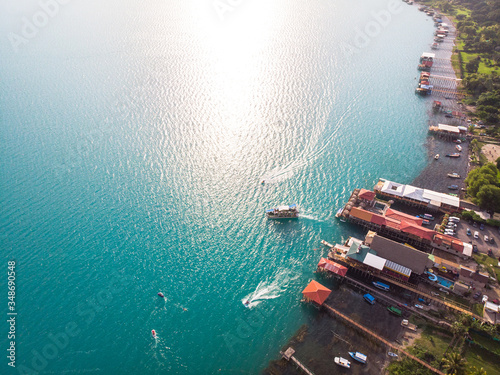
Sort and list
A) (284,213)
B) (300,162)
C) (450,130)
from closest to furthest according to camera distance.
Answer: (284,213) → (300,162) → (450,130)

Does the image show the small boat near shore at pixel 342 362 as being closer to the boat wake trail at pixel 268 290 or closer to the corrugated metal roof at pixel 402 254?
the boat wake trail at pixel 268 290

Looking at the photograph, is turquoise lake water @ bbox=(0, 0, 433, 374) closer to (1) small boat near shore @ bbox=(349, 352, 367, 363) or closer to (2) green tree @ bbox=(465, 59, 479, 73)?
(1) small boat near shore @ bbox=(349, 352, 367, 363)

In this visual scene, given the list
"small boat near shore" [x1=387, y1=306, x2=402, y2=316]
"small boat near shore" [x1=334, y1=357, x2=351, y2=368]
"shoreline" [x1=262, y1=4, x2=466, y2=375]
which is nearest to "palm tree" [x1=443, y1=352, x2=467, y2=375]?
"shoreline" [x1=262, y1=4, x2=466, y2=375]

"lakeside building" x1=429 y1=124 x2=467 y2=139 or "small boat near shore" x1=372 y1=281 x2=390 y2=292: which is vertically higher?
"lakeside building" x1=429 y1=124 x2=467 y2=139

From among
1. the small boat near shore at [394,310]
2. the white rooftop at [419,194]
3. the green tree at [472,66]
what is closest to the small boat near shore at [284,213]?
the white rooftop at [419,194]

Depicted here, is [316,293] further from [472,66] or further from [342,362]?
[472,66]

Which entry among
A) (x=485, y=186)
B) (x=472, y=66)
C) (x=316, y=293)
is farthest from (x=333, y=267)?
(x=472, y=66)

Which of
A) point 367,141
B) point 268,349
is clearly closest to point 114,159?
point 268,349
